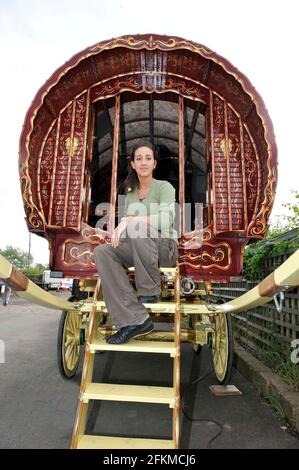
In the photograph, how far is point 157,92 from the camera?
13.8 ft

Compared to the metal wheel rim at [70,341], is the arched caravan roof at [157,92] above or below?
above

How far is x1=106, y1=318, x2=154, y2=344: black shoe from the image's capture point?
239 centimetres

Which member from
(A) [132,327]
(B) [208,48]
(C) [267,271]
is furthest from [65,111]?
(C) [267,271]

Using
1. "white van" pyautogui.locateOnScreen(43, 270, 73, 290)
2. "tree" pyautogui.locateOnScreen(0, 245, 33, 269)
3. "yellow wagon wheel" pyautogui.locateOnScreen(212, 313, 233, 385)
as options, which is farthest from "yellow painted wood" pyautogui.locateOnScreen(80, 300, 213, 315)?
"tree" pyautogui.locateOnScreen(0, 245, 33, 269)

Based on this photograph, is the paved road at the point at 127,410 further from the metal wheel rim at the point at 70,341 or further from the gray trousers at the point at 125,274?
the gray trousers at the point at 125,274

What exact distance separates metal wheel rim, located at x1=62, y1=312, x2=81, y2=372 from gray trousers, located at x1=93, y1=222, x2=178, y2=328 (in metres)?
1.44

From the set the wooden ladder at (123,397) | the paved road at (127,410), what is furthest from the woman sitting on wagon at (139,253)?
the paved road at (127,410)

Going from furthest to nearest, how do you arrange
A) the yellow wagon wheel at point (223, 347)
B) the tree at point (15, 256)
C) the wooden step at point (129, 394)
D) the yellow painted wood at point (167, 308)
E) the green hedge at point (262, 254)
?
the tree at point (15, 256) < the green hedge at point (262, 254) < the yellow wagon wheel at point (223, 347) < the yellow painted wood at point (167, 308) < the wooden step at point (129, 394)

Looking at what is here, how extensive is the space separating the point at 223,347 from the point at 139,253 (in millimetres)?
1913

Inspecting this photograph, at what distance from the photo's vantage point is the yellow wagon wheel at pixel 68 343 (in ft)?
11.7

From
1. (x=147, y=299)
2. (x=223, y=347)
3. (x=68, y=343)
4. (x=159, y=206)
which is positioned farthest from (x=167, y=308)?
(x=68, y=343)

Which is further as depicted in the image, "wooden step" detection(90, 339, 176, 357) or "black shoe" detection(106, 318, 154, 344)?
"black shoe" detection(106, 318, 154, 344)

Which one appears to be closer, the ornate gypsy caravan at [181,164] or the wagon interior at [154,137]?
the ornate gypsy caravan at [181,164]

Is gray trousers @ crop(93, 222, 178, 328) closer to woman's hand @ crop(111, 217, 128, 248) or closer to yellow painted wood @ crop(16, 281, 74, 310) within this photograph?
woman's hand @ crop(111, 217, 128, 248)
